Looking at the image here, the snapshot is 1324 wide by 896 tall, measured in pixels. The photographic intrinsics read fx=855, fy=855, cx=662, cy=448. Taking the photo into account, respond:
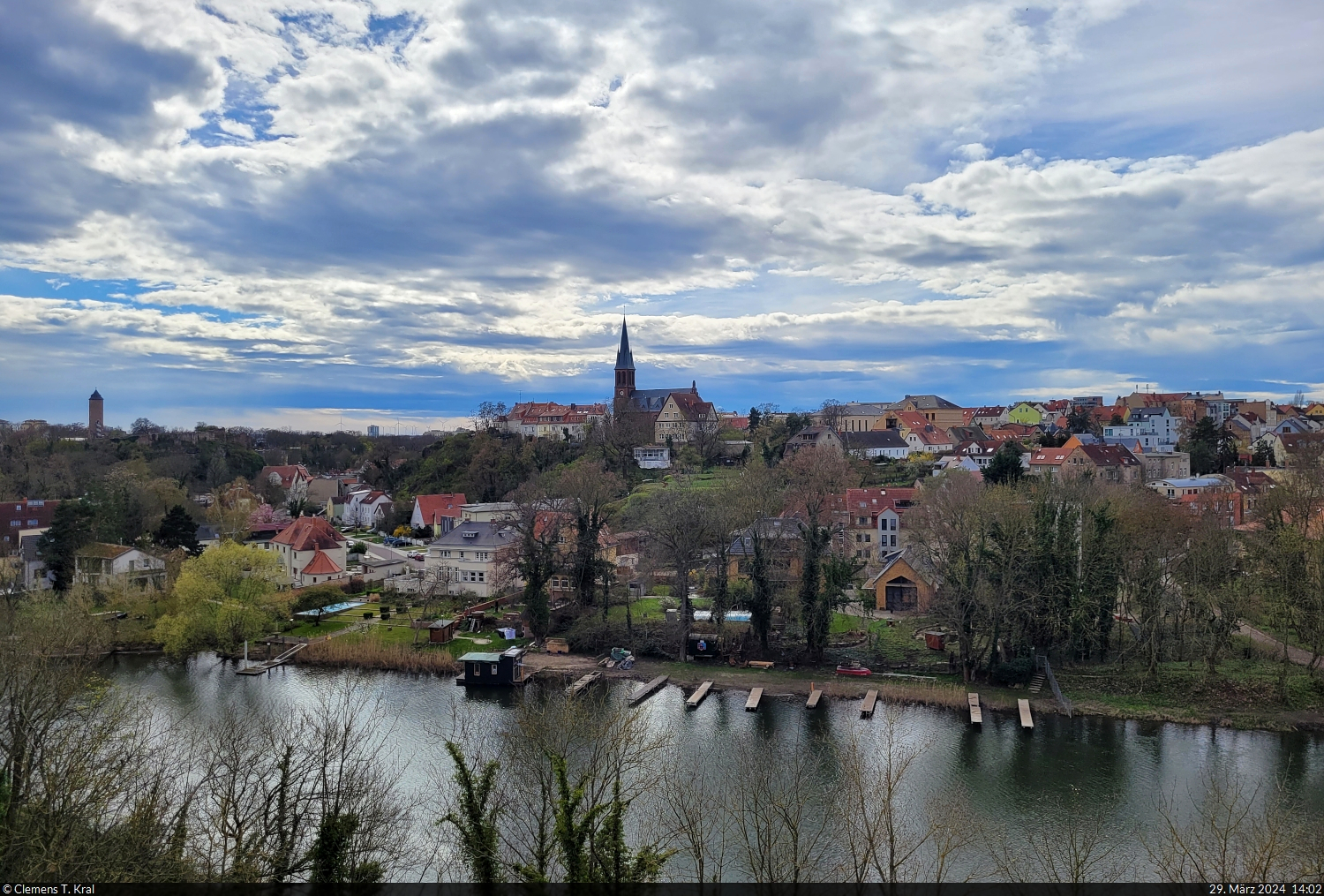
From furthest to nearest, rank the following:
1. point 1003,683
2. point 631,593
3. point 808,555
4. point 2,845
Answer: point 631,593 < point 808,555 < point 1003,683 < point 2,845

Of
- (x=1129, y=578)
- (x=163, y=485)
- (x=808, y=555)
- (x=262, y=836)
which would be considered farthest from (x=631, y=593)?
(x=163, y=485)

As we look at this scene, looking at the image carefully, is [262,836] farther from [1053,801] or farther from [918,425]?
[918,425]

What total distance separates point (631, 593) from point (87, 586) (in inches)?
812

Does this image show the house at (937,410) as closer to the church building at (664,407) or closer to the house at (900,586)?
the church building at (664,407)

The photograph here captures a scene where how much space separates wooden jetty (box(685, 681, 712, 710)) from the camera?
76.8 ft

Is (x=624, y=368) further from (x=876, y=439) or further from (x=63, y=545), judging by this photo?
(x=63, y=545)

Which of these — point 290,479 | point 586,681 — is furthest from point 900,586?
point 290,479

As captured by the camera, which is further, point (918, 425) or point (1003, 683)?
point (918, 425)

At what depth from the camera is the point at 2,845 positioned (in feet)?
32.9

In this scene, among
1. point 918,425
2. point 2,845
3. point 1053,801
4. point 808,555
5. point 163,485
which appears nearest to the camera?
point 2,845

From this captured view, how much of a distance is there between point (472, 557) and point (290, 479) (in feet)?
136

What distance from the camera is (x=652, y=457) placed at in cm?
6688

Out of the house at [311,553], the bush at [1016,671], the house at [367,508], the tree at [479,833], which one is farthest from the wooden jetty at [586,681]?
the house at [367,508]

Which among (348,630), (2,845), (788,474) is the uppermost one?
(788,474)
